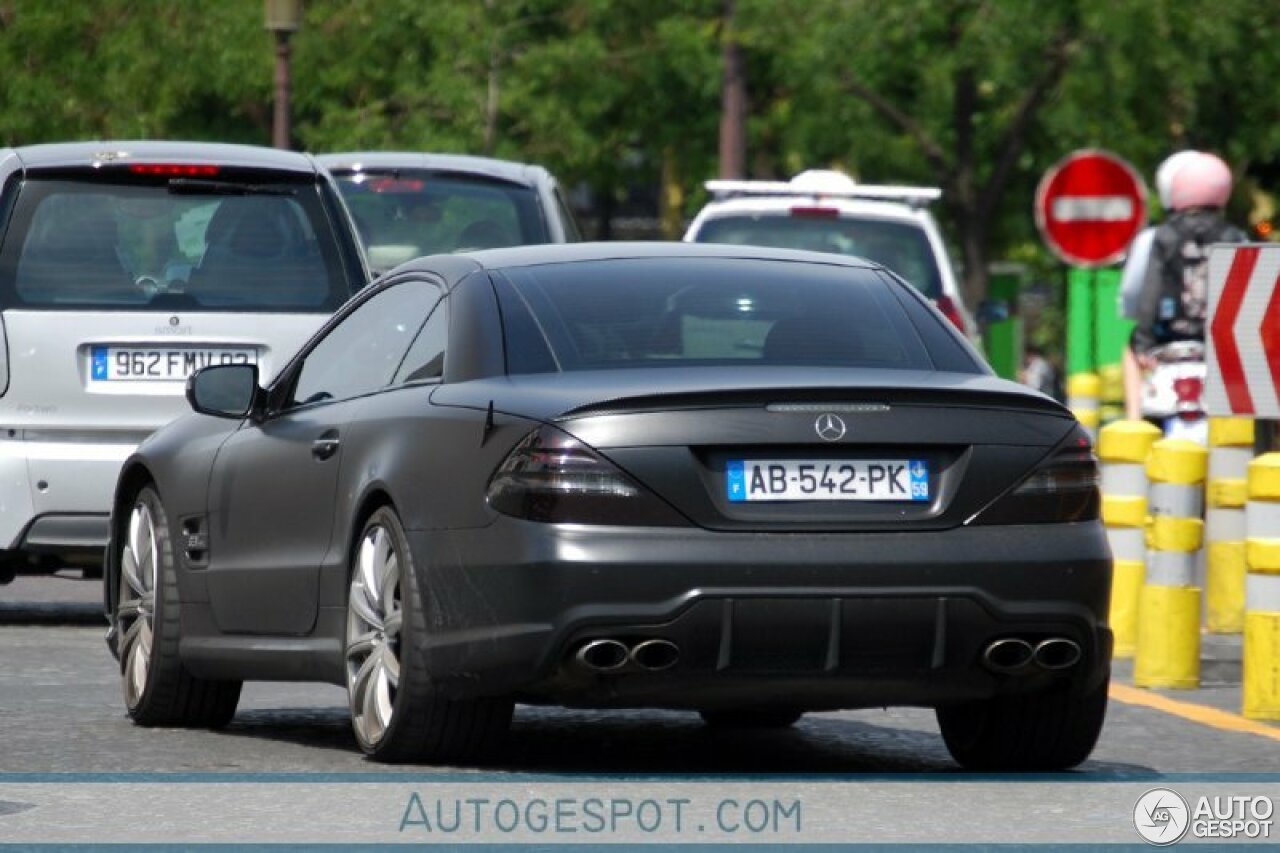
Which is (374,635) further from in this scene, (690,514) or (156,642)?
(156,642)

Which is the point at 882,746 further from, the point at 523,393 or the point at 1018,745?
the point at 523,393

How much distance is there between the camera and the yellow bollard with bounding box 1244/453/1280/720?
10531 mm

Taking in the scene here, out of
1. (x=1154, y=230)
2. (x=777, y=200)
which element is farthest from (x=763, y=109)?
(x=1154, y=230)

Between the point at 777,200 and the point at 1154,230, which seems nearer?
the point at 1154,230

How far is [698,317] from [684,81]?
3247cm

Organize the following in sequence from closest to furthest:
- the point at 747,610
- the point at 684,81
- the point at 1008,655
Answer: the point at 747,610 < the point at 1008,655 < the point at 684,81

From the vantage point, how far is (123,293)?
516 inches

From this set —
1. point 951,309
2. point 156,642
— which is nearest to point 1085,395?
point 951,309

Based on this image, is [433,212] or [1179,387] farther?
[433,212]

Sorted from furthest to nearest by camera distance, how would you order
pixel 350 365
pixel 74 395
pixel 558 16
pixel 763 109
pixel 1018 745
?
pixel 763 109 < pixel 558 16 < pixel 74 395 < pixel 350 365 < pixel 1018 745

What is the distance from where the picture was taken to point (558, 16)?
127ft

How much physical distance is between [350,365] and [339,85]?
2706 centimetres

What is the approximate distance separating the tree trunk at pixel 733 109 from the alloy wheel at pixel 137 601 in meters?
25.3

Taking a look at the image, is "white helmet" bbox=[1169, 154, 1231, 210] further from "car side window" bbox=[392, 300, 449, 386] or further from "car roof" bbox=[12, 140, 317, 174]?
"car side window" bbox=[392, 300, 449, 386]
